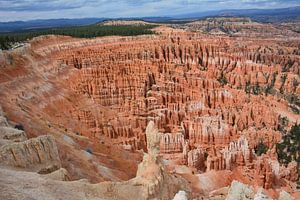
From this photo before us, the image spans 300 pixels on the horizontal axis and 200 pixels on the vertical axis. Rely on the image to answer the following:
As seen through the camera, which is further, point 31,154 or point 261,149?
point 261,149

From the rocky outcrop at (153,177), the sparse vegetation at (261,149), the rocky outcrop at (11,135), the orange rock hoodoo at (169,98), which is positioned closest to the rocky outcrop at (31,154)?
the rocky outcrop at (11,135)

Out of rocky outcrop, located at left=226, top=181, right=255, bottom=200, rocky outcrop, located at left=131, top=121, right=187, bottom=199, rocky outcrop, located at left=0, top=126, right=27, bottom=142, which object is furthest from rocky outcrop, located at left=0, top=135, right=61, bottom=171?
rocky outcrop, located at left=226, top=181, right=255, bottom=200

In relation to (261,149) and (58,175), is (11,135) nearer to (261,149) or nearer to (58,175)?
(58,175)

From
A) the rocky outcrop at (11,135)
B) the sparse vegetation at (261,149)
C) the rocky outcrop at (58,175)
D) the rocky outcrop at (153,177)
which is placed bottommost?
the sparse vegetation at (261,149)

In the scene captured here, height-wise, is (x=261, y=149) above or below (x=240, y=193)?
below

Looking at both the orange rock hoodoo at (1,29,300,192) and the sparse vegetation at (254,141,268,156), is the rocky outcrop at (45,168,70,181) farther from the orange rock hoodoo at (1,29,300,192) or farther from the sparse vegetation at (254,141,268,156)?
the sparse vegetation at (254,141,268,156)

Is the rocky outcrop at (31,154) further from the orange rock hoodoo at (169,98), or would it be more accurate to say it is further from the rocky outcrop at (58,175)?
the orange rock hoodoo at (169,98)

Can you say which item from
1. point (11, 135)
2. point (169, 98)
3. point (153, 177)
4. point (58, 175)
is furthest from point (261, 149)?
point (58, 175)

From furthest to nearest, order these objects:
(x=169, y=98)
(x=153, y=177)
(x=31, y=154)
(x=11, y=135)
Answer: (x=169, y=98) → (x=11, y=135) → (x=153, y=177) → (x=31, y=154)

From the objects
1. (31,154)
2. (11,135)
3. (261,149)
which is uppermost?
(11,135)

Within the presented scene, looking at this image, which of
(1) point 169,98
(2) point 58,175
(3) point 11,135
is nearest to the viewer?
(2) point 58,175
